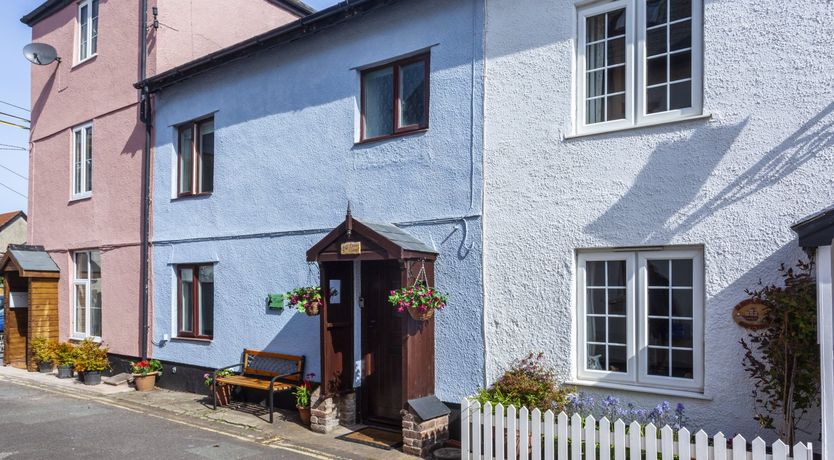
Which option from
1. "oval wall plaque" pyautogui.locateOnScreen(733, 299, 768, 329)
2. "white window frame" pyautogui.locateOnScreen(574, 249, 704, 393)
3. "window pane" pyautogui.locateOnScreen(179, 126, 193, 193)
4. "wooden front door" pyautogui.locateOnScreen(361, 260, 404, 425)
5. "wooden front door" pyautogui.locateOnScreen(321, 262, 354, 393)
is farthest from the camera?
"window pane" pyautogui.locateOnScreen(179, 126, 193, 193)

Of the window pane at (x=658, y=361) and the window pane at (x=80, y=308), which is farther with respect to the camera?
the window pane at (x=80, y=308)

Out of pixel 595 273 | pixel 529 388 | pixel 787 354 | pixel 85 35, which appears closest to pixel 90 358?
pixel 85 35

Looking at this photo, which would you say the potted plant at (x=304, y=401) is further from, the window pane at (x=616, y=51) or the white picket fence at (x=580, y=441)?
the window pane at (x=616, y=51)

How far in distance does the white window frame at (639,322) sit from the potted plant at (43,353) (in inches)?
496

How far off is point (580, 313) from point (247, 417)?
554cm

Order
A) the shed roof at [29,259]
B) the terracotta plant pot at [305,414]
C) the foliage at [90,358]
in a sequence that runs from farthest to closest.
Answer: the shed roof at [29,259] → the foliage at [90,358] → the terracotta plant pot at [305,414]

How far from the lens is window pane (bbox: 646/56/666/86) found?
7.16 meters

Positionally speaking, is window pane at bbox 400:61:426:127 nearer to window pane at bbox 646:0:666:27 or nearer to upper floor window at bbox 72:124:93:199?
window pane at bbox 646:0:666:27

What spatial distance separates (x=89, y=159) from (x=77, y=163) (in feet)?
2.13

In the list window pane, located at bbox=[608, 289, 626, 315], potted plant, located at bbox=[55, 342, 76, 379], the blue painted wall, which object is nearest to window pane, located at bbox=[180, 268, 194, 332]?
the blue painted wall

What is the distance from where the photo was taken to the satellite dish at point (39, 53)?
1575cm

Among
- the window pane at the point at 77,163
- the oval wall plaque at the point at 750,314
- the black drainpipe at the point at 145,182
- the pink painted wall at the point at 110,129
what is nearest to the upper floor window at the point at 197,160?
the black drainpipe at the point at 145,182

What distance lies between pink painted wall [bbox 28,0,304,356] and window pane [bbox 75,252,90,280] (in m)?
0.18

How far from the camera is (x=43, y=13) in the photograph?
1655 centimetres
